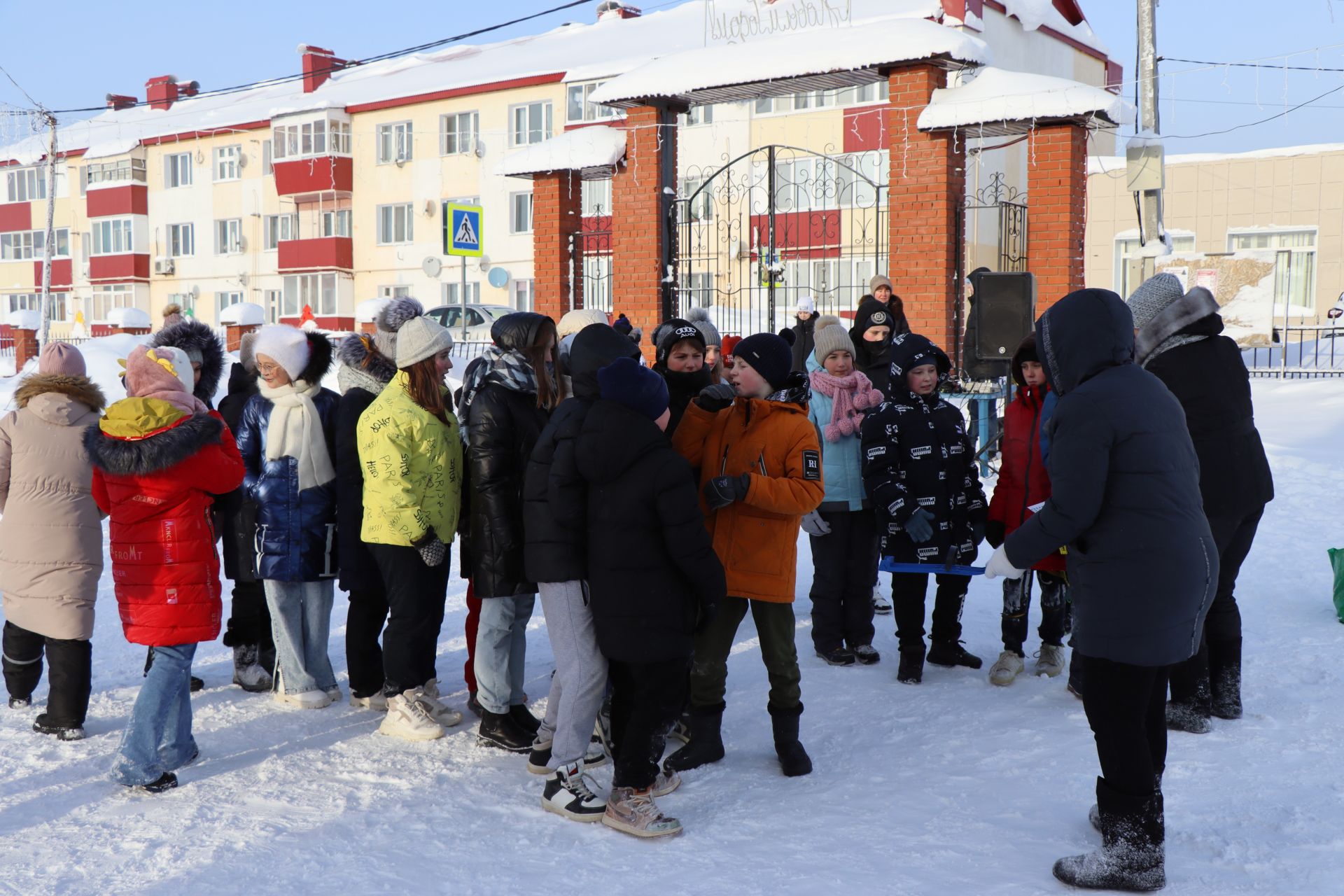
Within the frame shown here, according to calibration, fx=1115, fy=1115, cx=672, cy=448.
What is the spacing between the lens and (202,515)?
4.29m

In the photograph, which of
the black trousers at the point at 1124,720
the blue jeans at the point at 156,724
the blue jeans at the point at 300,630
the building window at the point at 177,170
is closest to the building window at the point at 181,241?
the building window at the point at 177,170

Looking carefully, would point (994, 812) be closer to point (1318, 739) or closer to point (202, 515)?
point (1318, 739)

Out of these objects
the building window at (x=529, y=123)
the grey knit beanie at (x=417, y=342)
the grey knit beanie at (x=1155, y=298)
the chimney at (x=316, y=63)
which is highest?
the chimney at (x=316, y=63)

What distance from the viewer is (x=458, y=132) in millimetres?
32750

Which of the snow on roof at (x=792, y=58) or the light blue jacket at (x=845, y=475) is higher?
the snow on roof at (x=792, y=58)

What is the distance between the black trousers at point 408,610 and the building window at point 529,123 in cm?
2787

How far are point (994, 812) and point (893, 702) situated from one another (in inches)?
51.5

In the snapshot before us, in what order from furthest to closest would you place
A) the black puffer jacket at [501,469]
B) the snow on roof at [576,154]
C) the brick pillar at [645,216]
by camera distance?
the snow on roof at [576,154] < the brick pillar at [645,216] < the black puffer jacket at [501,469]

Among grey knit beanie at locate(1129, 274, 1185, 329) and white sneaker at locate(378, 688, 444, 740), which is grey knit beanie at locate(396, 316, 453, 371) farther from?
grey knit beanie at locate(1129, 274, 1185, 329)

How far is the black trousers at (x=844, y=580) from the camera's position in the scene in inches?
230

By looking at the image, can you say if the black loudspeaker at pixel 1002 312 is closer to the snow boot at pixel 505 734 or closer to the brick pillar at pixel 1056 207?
the brick pillar at pixel 1056 207

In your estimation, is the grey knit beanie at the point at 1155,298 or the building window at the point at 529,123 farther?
the building window at the point at 529,123

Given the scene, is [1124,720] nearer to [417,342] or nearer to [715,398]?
[715,398]

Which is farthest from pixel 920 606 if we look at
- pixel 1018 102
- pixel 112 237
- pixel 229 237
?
pixel 112 237
